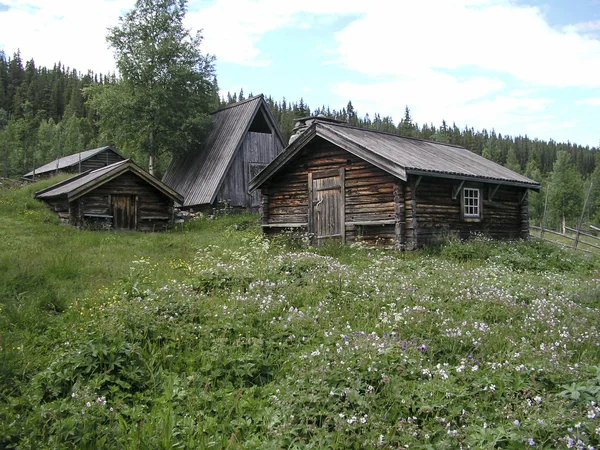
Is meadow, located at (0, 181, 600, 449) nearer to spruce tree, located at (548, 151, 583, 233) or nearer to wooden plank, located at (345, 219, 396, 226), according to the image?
wooden plank, located at (345, 219, 396, 226)

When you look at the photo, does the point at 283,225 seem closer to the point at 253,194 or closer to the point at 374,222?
the point at 374,222

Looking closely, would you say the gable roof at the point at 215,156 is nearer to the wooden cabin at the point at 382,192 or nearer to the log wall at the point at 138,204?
the log wall at the point at 138,204

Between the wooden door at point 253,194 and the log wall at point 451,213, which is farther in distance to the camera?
the wooden door at point 253,194

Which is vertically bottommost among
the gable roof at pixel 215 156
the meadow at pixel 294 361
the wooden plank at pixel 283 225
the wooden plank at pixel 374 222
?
the meadow at pixel 294 361

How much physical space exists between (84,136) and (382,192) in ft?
244

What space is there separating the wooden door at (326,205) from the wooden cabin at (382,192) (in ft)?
0.11

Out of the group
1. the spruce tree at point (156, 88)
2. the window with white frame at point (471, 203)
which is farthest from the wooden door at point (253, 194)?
the window with white frame at point (471, 203)

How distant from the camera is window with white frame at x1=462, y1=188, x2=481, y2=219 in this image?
16.7m

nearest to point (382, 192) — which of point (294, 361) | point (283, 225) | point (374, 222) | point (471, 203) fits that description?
point (374, 222)

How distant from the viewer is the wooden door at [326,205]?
16.0 m

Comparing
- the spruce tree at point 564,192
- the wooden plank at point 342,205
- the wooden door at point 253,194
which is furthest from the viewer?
the spruce tree at point 564,192

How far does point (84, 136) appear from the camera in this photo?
77.9 meters

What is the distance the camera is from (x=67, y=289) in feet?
27.2

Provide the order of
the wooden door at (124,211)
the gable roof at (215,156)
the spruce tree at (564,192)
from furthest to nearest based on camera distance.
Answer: the spruce tree at (564,192), the gable roof at (215,156), the wooden door at (124,211)
